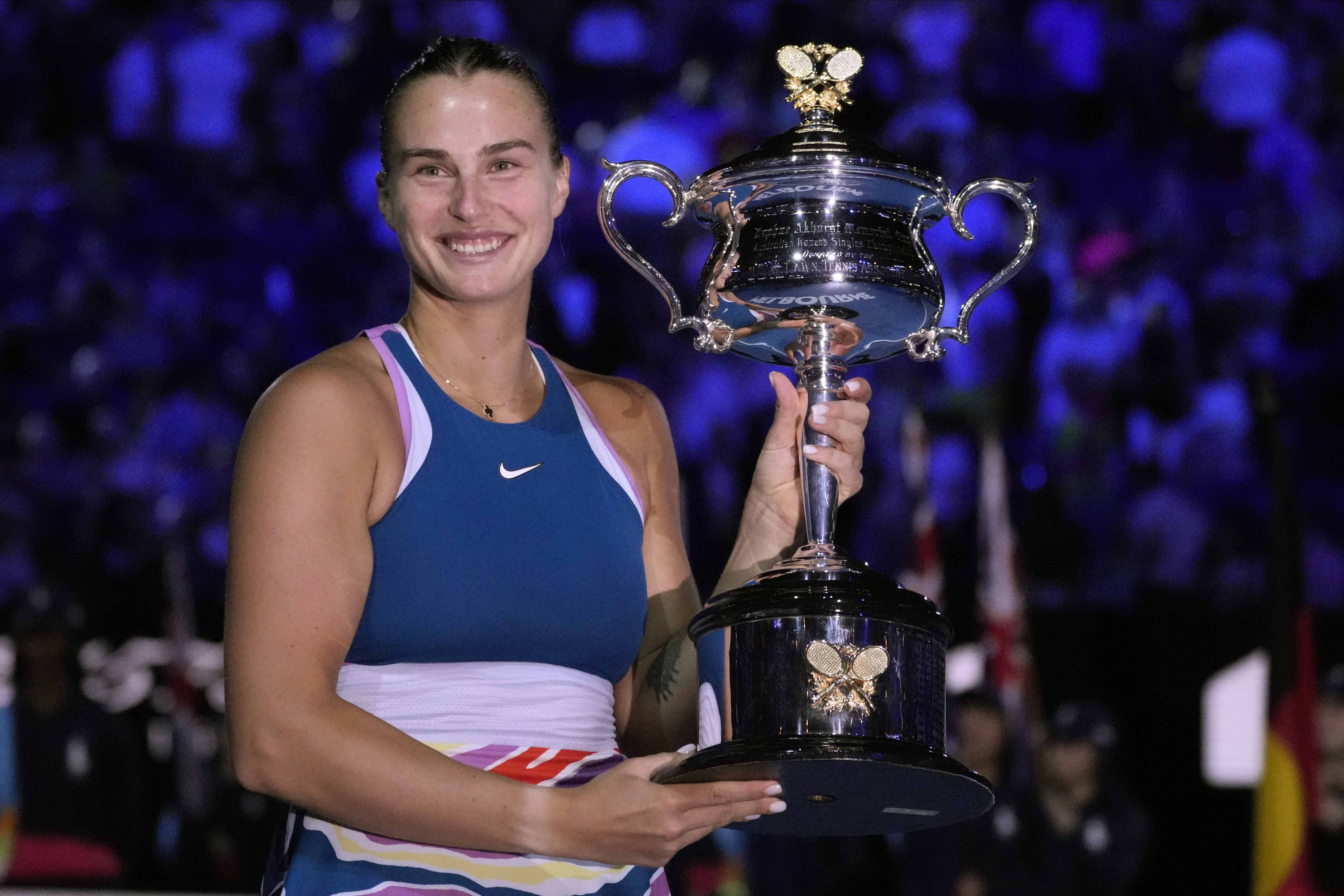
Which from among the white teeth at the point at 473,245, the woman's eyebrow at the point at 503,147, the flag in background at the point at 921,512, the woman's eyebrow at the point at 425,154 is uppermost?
the flag in background at the point at 921,512

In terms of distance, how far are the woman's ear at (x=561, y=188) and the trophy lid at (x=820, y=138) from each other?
0.42 ft

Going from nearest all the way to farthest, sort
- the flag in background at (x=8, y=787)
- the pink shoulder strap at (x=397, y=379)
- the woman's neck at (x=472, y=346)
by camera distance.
→ the pink shoulder strap at (x=397, y=379) → the woman's neck at (x=472, y=346) → the flag in background at (x=8, y=787)

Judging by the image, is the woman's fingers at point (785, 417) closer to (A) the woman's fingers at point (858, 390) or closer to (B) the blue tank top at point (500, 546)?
(A) the woman's fingers at point (858, 390)

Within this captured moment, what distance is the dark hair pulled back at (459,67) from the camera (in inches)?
54.7

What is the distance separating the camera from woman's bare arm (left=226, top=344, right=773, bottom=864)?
120 centimetres

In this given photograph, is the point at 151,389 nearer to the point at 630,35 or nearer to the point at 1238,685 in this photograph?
the point at 630,35

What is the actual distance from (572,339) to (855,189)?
3.18m

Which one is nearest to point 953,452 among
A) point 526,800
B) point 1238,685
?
point 1238,685

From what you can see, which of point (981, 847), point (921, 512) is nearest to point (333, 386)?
point (981, 847)

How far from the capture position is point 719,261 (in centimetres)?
147

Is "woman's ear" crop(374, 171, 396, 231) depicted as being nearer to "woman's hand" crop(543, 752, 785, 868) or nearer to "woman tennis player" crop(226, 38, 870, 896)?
"woman tennis player" crop(226, 38, 870, 896)

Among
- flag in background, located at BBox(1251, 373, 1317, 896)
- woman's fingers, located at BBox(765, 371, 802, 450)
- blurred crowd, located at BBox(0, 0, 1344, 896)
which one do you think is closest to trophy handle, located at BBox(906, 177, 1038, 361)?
woman's fingers, located at BBox(765, 371, 802, 450)

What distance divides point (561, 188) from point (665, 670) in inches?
18.2

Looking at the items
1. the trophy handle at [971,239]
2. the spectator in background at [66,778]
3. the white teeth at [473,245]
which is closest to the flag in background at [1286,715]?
the trophy handle at [971,239]
